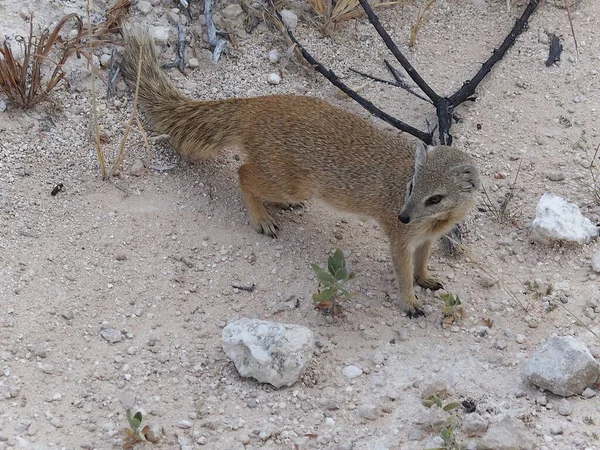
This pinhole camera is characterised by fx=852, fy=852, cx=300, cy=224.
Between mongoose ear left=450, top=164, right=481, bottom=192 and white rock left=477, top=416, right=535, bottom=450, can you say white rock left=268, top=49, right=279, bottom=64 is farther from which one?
white rock left=477, top=416, right=535, bottom=450

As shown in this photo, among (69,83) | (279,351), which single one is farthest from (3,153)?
(279,351)

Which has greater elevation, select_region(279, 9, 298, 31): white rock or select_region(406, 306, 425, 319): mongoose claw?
select_region(279, 9, 298, 31): white rock

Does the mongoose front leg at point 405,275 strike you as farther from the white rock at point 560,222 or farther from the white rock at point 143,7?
the white rock at point 143,7

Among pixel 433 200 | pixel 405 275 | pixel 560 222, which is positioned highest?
pixel 433 200

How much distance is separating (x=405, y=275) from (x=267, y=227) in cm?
85

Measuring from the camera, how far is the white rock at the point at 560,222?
4551mm

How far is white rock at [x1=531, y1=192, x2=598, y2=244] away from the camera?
455 centimetres

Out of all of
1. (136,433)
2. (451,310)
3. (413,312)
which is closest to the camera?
(136,433)

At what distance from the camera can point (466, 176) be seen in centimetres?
399

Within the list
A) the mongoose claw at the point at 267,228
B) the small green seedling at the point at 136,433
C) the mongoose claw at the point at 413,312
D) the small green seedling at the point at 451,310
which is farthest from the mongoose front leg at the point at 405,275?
the small green seedling at the point at 136,433

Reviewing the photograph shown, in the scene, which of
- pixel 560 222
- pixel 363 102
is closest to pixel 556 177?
pixel 560 222

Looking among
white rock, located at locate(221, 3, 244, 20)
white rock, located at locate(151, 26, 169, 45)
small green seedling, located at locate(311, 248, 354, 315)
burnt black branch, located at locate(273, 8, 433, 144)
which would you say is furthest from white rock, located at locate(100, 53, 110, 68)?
small green seedling, located at locate(311, 248, 354, 315)

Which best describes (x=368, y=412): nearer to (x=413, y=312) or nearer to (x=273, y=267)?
(x=413, y=312)

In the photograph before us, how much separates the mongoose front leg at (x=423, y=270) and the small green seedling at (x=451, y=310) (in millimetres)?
257
